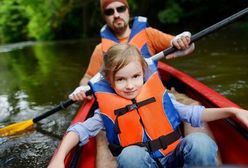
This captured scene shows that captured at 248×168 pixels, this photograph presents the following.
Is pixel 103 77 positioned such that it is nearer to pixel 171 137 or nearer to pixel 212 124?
pixel 171 137

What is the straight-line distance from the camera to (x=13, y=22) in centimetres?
1984

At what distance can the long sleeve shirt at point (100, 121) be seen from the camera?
177 centimetres

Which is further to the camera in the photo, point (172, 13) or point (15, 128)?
point (172, 13)

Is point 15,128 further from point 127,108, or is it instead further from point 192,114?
point 192,114

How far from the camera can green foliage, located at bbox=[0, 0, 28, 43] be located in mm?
19734

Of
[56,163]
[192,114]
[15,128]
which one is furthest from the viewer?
[15,128]

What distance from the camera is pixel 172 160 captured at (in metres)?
1.71

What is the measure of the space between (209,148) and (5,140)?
6.91ft

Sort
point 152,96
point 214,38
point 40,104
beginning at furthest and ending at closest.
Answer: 1. point 214,38
2. point 40,104
3. point 152,96

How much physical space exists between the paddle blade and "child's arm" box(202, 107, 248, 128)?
1932mm

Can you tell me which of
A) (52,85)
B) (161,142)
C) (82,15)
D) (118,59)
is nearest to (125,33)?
(118,59)

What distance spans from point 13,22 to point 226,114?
1936 centimetres

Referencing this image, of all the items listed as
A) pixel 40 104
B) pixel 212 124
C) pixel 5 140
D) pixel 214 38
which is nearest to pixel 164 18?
pixel 214 38

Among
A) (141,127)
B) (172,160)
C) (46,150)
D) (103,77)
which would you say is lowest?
(46,150)
